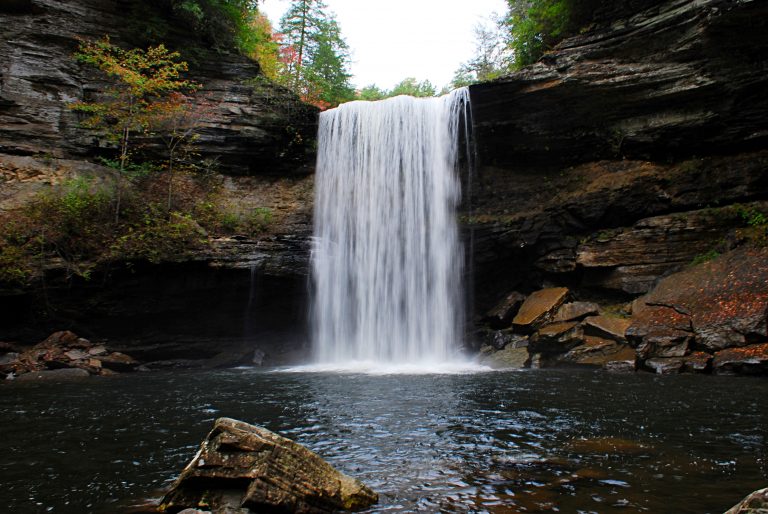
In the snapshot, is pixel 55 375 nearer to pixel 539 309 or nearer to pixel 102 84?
pixel 102 84

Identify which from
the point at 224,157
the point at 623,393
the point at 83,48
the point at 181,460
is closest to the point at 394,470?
the point at 181,460

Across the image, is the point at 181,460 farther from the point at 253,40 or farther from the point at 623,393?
the point at 253,40

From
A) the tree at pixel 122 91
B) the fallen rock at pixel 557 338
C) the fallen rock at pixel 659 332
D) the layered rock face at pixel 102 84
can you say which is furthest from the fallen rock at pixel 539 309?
the tree at pixel 122 91

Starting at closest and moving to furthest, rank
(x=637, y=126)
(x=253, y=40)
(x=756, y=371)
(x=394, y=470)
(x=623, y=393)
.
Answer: (x=394, y=470) → (x=623, y=393) → (x=756, y=371) → (x=637, y=126) → (x=253, y=40)

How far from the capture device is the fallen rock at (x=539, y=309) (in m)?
13.9

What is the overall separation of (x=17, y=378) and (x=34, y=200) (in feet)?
19.2

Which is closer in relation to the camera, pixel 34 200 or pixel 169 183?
pixel 34 200

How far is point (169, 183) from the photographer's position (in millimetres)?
16922

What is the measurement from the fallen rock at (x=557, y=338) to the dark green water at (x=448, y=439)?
10.2 ft

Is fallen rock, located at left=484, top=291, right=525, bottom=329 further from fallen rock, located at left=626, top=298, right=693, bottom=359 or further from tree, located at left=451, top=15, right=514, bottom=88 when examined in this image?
tree, located at left=451, top=15, right=514, bottom=88

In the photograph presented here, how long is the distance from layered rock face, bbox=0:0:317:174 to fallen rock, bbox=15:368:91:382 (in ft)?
26.5

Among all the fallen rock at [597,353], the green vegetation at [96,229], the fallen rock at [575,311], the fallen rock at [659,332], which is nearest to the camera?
the fallen rock at [659,332]

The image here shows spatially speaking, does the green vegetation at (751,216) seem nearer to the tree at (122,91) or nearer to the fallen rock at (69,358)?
the tree at (122,91)

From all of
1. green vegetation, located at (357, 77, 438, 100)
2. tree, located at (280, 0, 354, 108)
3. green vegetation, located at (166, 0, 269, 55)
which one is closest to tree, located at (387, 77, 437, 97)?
green vegetation, located at (357, 77, 438, 100)
